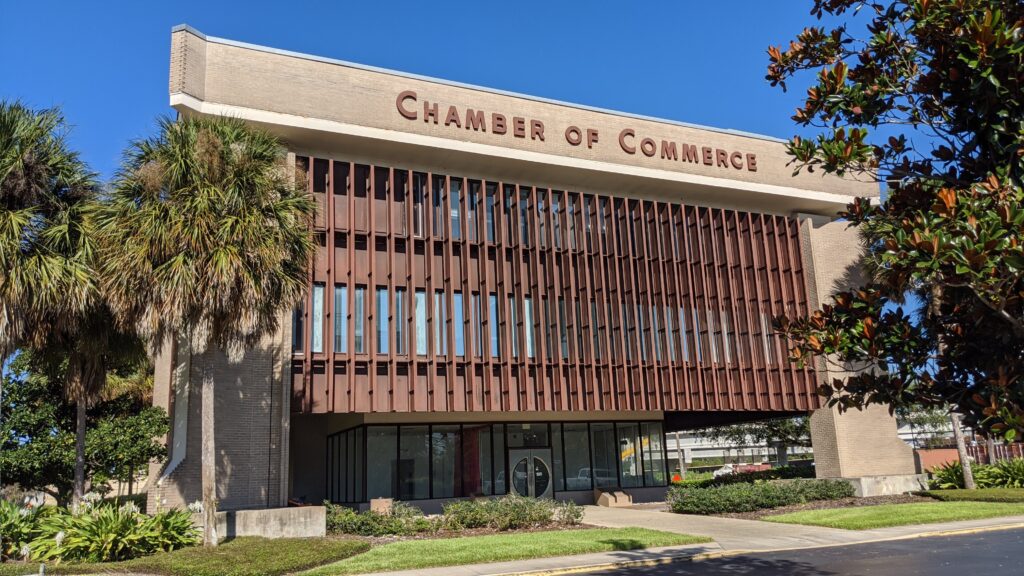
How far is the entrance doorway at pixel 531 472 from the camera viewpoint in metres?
33.4

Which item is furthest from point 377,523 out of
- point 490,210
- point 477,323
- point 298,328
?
point 490,210

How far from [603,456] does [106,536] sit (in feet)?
73.5

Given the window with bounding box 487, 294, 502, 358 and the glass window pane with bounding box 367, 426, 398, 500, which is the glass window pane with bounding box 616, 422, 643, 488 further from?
the glass window pane with bounding box 367, 426, 398, 500

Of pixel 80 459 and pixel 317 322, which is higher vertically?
→ pixel 317 322

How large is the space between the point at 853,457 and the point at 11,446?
1225 inches

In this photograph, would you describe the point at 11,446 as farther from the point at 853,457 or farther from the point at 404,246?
the point at 853,457

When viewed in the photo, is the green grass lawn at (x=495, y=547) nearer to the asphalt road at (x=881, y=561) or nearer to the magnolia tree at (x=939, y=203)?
the asphalt road at (x=881, y=561)

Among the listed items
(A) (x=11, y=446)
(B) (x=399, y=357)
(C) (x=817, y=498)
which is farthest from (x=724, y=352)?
(A) (x=11, y=446)

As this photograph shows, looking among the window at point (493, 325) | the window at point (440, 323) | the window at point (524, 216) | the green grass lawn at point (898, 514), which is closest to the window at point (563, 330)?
the window at point (493, 325)

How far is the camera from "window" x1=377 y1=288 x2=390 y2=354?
89.7ft

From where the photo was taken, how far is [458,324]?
94.3 feet

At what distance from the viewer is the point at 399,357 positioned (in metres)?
27.3

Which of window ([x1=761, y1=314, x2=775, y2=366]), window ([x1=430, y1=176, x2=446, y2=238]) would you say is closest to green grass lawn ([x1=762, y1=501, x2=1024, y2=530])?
window ([x1=761, y1=314, x2=775, y2=366])

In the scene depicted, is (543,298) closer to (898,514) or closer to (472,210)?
(472,210)
